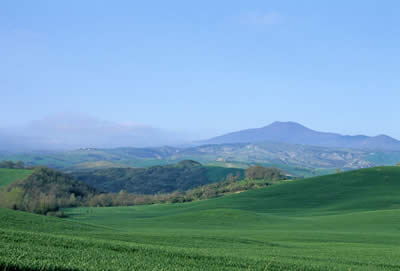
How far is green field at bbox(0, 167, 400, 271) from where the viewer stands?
10.9 meters

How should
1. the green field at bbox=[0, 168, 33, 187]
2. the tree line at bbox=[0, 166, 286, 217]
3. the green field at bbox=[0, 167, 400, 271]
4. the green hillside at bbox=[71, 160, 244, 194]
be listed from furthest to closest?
the green hillside at bbox=[71, 160, 244, 194]
the green field at bbox=[0, 168, 33, 187]
the tree line at bbox=[0, 166, 286, 217]
the green field at bbox=[0, 167, 400, 271]

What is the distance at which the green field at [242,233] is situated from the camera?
10883 mm

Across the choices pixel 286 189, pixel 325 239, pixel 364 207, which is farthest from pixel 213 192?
pixel 325 239

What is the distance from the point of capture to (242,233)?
33.2 metres

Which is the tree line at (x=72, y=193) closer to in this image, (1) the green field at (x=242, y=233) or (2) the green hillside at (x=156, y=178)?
(1) the green field at (x=242, y=233)

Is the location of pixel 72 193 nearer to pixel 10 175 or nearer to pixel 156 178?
pixel 10 175

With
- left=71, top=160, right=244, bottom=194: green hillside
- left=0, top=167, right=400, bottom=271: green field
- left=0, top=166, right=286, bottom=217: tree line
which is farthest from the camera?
left=71, top=160, right=244, bottom=194: green hillside

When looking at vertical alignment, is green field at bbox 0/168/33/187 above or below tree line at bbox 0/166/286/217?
above

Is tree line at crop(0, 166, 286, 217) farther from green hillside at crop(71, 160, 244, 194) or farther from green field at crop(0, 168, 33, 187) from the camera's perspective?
green hillside at crop(71, 160, 244, 194)

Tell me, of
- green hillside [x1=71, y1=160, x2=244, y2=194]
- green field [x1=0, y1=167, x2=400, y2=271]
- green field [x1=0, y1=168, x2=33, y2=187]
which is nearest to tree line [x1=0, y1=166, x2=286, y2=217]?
green field [x1=0, y1=168, x2=33, y2=187]

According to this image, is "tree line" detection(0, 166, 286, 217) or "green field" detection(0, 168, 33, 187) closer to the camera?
"tree line" detection(0, 166, 286, 217)

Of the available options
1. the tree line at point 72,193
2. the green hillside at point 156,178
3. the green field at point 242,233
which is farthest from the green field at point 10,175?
the green hillside at point 156,178

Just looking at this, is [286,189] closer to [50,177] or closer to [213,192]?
[213,192]

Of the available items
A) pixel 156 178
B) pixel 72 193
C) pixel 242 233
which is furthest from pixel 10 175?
pixel 242 233
